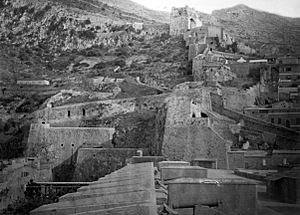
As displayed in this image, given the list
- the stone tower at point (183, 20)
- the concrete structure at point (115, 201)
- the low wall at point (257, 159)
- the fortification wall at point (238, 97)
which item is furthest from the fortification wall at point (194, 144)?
the stone tower at point (183, 20)

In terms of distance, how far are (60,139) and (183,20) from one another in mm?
11488

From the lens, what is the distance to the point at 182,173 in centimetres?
424

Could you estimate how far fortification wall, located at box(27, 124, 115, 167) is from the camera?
38.2 ft

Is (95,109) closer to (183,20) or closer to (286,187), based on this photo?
(183,20)

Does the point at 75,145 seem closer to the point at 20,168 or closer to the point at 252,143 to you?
the point at 20,168

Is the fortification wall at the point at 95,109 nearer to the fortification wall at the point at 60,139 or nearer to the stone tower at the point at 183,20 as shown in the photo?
the fortification wall at the point at 60,139

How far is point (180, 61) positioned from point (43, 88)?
18.7 feet

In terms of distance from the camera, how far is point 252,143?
968cm

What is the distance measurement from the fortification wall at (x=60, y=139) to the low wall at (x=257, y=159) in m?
4.67

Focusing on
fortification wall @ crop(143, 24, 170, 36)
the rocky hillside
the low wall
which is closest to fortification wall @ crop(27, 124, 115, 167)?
the low wall

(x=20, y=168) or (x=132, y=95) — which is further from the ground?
(x=132, y=95)

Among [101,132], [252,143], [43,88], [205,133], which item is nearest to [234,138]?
[252,143]

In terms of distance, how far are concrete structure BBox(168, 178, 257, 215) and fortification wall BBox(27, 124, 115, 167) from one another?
8.50 m

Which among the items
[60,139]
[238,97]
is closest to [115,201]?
[60,139]
